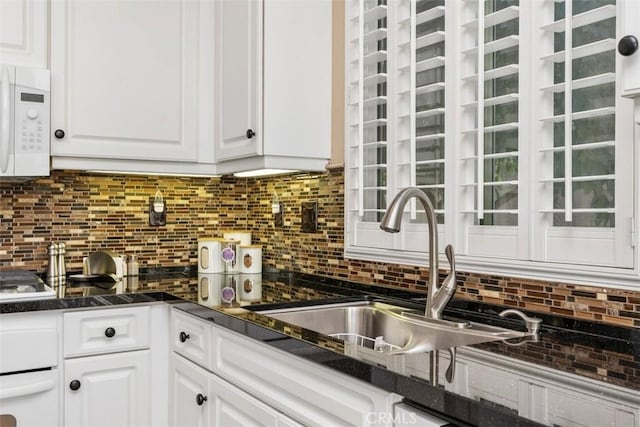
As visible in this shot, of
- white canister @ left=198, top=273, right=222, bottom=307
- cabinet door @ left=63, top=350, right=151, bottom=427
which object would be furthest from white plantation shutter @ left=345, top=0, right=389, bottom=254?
cabinet door @ left=63, top=350, right=151, bottom=427

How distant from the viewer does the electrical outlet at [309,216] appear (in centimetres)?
252

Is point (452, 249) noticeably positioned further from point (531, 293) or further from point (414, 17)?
point (414, 17)

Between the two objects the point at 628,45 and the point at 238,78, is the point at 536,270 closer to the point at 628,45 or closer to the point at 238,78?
the point at 628,45

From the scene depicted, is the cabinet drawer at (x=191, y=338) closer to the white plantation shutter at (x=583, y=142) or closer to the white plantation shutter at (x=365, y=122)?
the white plantation shutter at (x=365, y=122)

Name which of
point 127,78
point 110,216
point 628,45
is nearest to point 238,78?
point 127,78

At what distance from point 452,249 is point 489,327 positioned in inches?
8.9

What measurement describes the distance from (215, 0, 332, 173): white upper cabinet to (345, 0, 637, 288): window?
17 cm

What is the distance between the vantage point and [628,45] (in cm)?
112

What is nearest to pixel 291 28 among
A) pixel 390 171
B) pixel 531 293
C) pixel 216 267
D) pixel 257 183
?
pixel 390 171

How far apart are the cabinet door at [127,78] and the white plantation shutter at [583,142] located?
5.07 feet

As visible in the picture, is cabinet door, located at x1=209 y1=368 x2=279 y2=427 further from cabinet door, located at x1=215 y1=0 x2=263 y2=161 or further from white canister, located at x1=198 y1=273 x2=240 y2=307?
cabinet door, located at x1=215 y1=0 x2=263 y2=161

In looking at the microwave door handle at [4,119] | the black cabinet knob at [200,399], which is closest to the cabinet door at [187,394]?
the black cabinet knob at [200,399]

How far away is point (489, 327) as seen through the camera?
160 cm

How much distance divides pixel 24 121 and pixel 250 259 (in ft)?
3.53
